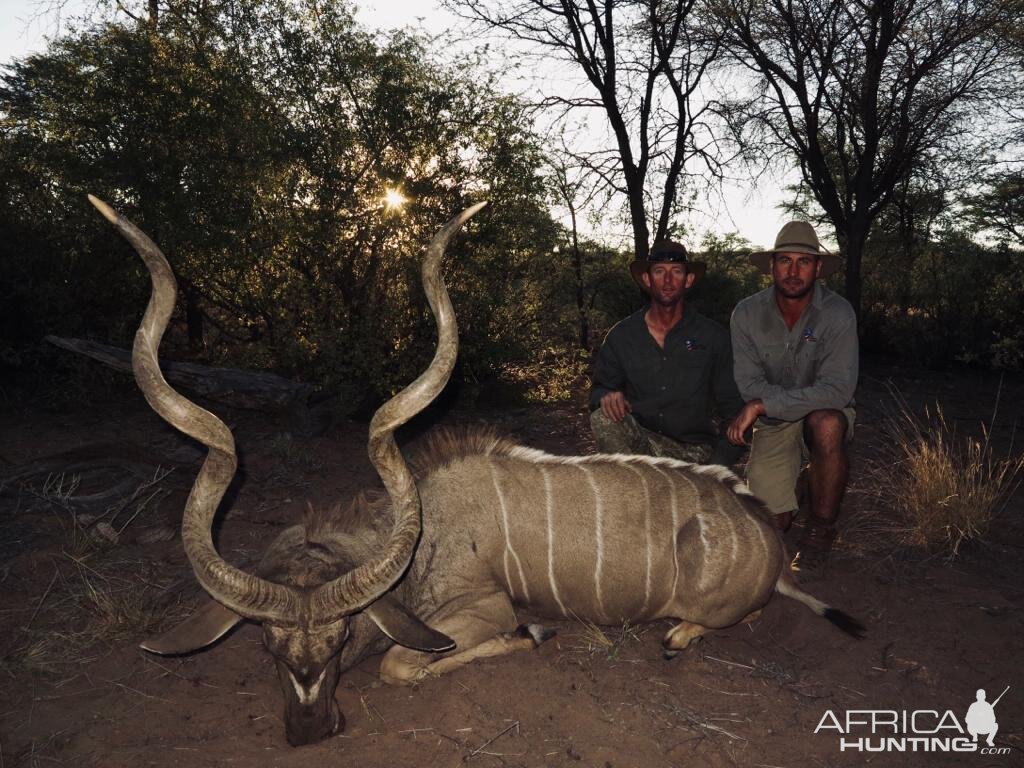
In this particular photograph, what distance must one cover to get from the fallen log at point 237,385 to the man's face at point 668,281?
3011mm

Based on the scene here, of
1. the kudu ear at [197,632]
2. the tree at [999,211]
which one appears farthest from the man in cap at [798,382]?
the tree at [999,211]

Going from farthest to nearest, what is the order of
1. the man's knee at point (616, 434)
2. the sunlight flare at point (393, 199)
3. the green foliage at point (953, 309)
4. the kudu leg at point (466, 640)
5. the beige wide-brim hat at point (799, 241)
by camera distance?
the green foliage at point (953, 309), the sunlight flare at point (393, 199), the man's knee at point (616, 434), the beige wide-brim hat at point (799, 241), the kudu leg at point (466, 640)

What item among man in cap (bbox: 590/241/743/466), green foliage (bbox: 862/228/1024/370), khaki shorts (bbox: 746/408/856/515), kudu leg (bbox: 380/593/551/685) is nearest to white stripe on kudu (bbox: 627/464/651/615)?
kudu leg (bbox: 380/593/551/685)

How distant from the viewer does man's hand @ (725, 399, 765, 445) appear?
156 inches

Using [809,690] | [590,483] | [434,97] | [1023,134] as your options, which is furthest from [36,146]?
[1023,134]

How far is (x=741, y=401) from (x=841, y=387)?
543mm

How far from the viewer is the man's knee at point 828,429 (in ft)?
13.0

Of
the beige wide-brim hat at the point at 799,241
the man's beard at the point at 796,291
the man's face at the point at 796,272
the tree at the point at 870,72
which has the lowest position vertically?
the man's beard at the point at 796,291

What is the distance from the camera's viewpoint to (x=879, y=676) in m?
3.01

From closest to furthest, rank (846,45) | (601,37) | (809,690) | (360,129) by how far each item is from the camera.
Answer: (809,690)
(360,129)
(601,37)
(846,45)

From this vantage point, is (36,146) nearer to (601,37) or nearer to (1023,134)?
(601,37)

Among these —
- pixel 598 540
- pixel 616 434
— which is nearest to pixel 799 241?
pixel 616 434

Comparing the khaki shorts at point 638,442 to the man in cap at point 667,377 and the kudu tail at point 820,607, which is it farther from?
the kudu tail at point 820,607

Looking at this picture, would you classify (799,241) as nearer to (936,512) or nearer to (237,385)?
(936,512)
